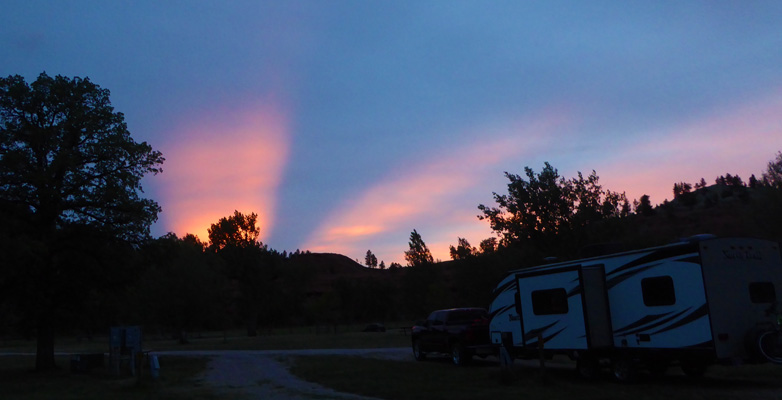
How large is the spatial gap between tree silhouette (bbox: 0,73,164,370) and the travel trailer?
17.2m

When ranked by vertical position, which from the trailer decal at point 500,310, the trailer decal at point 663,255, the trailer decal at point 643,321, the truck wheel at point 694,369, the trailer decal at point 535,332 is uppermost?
the trailer decal at point 663,255

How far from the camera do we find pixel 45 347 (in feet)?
85.9

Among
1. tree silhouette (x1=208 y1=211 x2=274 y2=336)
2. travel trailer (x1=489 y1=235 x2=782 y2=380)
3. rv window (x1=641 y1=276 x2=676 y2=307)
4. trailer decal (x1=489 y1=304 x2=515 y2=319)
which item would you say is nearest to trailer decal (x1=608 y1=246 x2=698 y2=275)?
travel trailer (x1=489 y1=235 x2=782 y2=380)

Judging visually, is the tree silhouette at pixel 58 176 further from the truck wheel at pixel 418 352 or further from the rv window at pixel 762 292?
the rv window at pixel 762 292

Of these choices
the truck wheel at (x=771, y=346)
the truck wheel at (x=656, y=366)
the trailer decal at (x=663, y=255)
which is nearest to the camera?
the truck wheel at (x=771, y=346)

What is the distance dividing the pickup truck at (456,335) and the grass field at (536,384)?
877 mm

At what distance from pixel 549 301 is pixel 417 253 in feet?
221

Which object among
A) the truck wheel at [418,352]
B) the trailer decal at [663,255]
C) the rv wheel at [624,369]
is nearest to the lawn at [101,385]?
the truck wheel at [418,352]

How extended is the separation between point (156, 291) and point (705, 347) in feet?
151

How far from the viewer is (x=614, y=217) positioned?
1294 inches

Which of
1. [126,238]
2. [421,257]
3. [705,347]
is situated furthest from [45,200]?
[421,257]

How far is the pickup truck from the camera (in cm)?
2122

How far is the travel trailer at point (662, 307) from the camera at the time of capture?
13445 mm

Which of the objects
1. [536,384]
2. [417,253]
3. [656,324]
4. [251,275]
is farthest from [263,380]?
[417,253]
